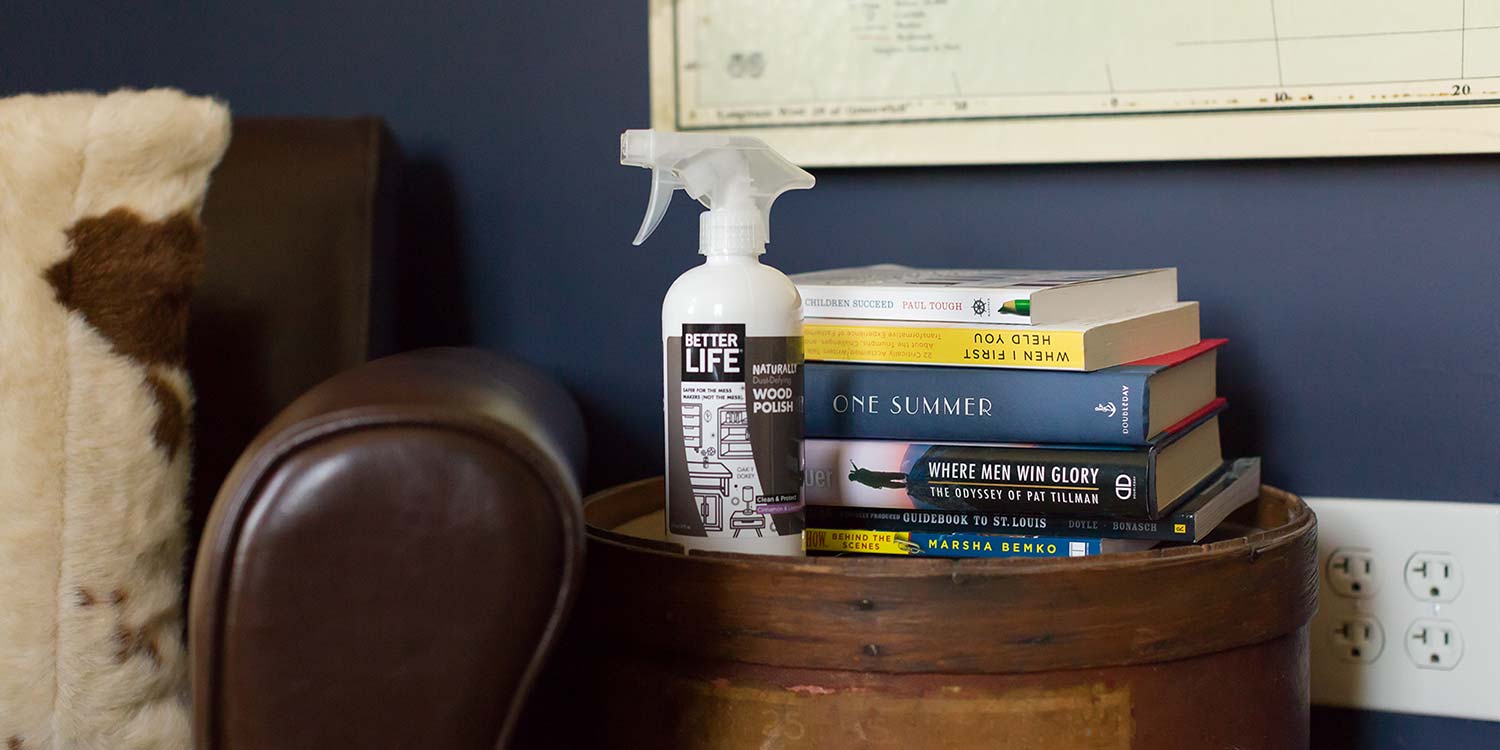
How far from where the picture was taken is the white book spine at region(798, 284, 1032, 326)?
754 millimetres

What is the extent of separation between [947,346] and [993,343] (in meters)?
0.03

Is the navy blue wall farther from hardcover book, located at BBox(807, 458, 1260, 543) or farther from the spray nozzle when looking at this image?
the spray nozzle

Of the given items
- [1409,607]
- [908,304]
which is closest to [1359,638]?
[1409,607]

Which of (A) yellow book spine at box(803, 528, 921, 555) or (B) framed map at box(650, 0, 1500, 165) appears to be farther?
(B) framed map at box(650, 0, 1500, 165)

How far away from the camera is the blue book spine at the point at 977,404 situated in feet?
2.37

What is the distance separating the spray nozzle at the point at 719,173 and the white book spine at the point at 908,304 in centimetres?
9

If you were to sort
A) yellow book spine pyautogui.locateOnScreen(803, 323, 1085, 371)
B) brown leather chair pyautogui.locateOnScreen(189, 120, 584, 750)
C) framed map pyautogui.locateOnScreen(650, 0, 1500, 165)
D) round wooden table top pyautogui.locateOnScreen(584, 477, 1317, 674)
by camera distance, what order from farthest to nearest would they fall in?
1. framed map pyautogui.locateOnScreen(650, 0, 1500, 165)
2. yellow book spine pyautogui.locateOnScreen(803, 323, 1085, 371)
3. round wooden table top pyautogui.locateOnScreen(584, 477, 1317, 674)
4. brown leather chair pyautogui.locateOnScreen(189, 120, 584, 750)

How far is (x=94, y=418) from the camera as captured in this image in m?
0.73

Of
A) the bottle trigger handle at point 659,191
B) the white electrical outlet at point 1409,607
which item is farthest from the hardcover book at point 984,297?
the white electrical outlet at point 1409,607

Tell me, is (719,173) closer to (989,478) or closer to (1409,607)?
(989,478)

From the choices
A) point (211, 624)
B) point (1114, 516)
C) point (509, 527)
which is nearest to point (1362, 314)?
point (1114, 516)

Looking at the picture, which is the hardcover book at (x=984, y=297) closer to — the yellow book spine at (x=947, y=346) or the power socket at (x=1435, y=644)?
the yellow book spine at (x=947, y=346)

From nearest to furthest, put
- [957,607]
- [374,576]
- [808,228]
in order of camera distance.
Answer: [374,576]
[957,607]
[808,228]

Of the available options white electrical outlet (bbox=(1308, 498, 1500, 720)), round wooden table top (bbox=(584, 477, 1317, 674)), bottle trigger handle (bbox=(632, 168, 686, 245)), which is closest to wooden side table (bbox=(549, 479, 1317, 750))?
round wooden table top (bbox=(584, 477, 1317, 674))
